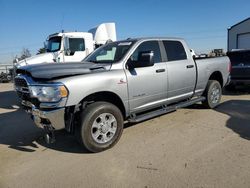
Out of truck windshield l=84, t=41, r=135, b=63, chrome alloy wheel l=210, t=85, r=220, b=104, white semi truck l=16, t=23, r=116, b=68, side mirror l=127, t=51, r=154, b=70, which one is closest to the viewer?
side mirror l=127, t=51, r=154, b=70

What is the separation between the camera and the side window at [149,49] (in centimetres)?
510

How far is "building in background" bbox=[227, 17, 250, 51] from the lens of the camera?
2341cm

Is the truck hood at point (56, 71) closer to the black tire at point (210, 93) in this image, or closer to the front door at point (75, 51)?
the black tire at point (210, 93)

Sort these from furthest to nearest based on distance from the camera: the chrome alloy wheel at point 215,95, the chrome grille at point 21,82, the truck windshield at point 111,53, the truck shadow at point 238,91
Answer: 1. the truck shadow at point 238,91
2. the chrome alloy wheel at point 215,95
3. the truck windshield at point 111,53
4. the chrome grille at point 21,82

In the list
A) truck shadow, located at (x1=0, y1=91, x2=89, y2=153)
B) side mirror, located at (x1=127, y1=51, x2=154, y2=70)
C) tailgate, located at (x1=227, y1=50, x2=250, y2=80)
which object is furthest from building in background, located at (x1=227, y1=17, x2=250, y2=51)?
truck shadow, located at (x1=0, y1=91, x2=89, y2=153)

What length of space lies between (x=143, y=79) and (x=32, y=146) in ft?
8.43

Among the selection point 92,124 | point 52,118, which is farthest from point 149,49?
point 52,118

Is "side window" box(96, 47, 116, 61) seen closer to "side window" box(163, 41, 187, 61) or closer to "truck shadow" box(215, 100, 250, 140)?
"side window" box(163, 41, 187, 61)

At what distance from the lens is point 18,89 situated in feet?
15.7

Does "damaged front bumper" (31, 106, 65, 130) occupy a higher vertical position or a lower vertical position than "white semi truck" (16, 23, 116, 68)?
lower

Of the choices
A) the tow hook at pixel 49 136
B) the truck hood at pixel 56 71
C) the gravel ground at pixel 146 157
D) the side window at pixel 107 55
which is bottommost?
the gravel ground at pixel 146 157

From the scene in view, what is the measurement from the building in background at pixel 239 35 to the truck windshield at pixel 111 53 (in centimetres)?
2149

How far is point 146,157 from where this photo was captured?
4.01 metres

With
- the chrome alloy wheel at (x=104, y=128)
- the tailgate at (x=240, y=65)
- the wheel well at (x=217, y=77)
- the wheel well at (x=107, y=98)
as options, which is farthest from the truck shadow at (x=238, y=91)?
the chrome alloy wheel at (x=104, y=128)
